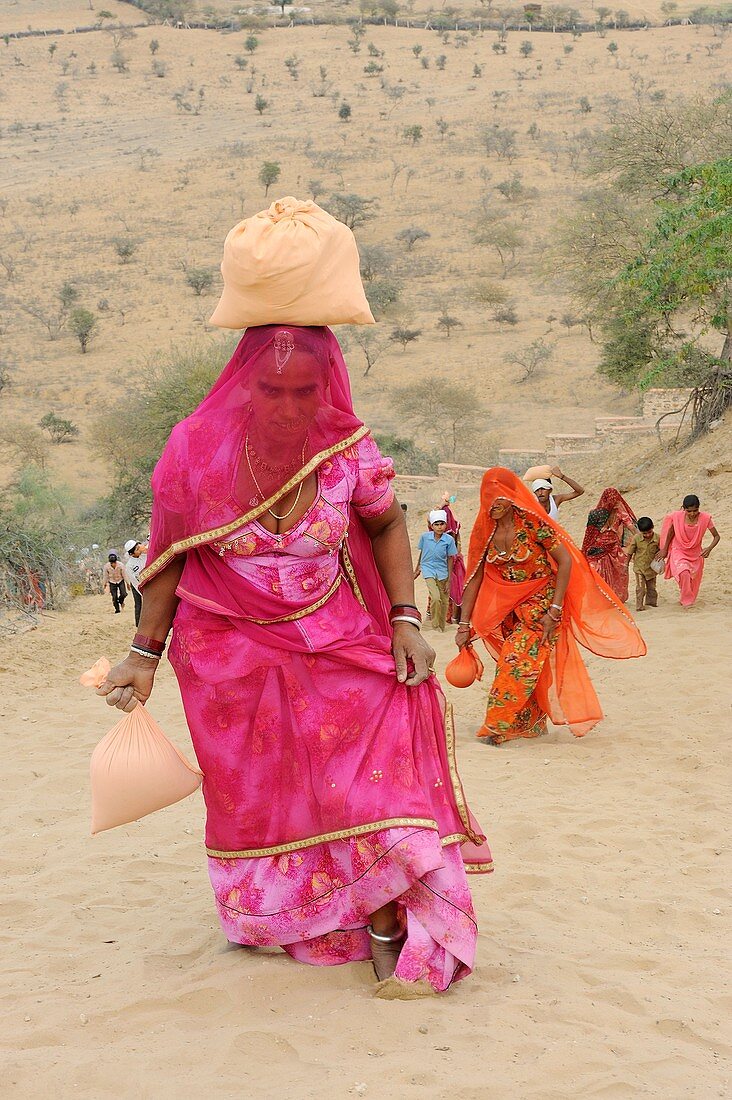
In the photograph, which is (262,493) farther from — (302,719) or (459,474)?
(459,474)

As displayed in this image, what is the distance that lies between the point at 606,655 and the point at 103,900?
392 cm

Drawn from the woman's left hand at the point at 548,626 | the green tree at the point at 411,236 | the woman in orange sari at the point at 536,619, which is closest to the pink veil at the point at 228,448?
the woman in orange sari at the point at 536,619

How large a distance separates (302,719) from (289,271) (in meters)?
1.29

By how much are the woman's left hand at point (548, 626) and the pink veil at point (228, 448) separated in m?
4.07

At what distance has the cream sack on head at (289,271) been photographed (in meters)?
3.34

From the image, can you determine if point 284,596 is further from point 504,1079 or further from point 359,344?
point 359,344

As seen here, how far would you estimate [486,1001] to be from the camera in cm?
340

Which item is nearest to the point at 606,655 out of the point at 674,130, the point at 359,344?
the point at 674,130

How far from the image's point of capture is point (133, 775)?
3.50 m

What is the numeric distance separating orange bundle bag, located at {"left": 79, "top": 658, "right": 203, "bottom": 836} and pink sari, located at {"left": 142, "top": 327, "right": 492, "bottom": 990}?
93 millimetres

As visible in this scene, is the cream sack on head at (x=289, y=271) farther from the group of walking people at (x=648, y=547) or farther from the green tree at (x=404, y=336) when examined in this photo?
the green tree at (x=404, y=336)

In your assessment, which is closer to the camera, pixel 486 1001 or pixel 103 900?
pixel 486 1001

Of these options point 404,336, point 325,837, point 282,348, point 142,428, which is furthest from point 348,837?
point 404,336

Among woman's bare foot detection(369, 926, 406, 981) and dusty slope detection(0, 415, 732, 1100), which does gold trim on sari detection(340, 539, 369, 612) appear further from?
dusty slope detection(0, 415, 732, 1100)
